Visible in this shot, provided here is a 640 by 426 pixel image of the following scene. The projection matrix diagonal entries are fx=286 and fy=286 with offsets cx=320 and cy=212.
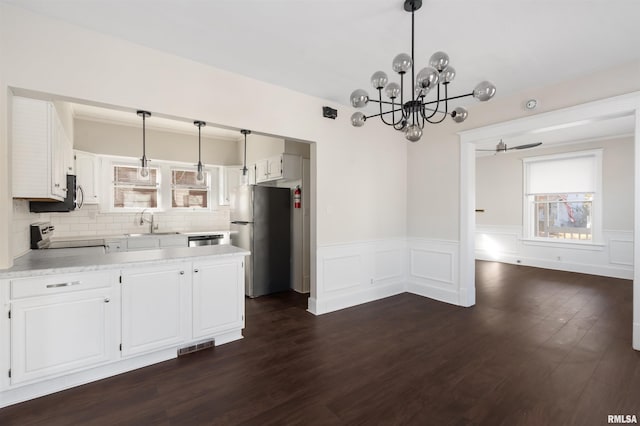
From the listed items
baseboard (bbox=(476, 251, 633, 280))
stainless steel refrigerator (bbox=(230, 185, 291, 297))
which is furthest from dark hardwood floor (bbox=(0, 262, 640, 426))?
baseboard (bbox=(476, 251, 633, 280))

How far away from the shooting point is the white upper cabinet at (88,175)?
473 cm

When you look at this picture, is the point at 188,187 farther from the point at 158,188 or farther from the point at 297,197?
the point at 297,197

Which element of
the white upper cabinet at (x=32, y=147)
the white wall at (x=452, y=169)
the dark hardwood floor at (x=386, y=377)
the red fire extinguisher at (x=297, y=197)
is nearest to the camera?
the dark hardwood floor at (x=386, y=377)

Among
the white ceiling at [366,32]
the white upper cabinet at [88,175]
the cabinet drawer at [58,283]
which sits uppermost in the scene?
the white ceiling at [366,32]

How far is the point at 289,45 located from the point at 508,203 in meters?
7.23

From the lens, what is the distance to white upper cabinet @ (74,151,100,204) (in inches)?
186

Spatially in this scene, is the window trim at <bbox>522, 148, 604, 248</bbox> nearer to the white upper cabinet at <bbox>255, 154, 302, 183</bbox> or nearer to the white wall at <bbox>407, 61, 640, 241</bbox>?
the white wall at <bbox>407, 61, 640, 241</bbox>

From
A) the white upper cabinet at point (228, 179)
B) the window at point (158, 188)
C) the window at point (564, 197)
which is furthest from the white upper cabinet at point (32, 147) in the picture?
the window at point (564, 197)

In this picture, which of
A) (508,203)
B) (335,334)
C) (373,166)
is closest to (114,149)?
(373,166)

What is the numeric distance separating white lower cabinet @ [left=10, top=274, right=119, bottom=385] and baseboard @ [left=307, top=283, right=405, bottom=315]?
2241 mm

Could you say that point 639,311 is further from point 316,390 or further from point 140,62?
point 140,62

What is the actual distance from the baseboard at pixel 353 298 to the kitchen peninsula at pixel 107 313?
3.77ft

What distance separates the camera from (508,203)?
7.51m

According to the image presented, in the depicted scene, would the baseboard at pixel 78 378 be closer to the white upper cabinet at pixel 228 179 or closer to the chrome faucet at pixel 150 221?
the chrome faucet at pixel 150 221
